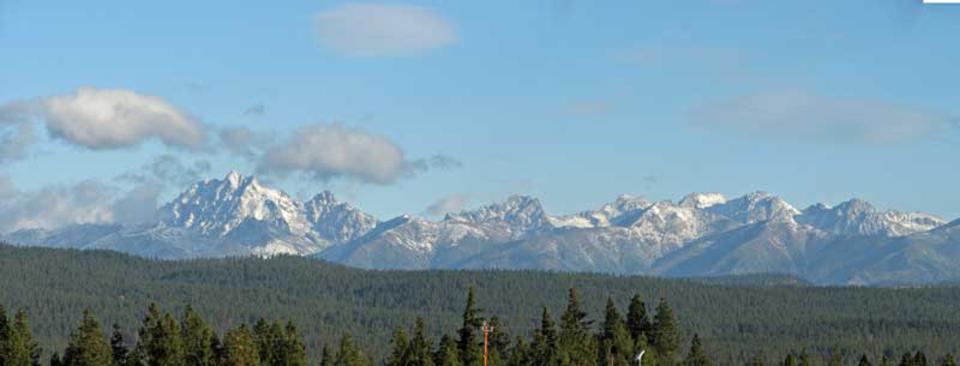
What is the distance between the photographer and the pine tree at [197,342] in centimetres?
16198

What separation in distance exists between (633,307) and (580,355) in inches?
893

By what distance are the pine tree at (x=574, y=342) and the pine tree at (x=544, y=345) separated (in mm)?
771

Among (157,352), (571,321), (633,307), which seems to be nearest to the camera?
(157,352)

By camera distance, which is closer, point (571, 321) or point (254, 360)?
point (254, 360)

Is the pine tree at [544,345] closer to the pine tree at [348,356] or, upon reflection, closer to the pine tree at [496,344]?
the pine tree at [496,344]

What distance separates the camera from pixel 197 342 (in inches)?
6658

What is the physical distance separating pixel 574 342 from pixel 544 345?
383 cm

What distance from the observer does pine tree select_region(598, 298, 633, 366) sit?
178500 mm

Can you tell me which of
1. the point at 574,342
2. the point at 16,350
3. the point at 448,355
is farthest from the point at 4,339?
the point at 574,342

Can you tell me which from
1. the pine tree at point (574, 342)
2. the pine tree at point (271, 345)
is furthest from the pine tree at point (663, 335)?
the pine tree at point (271, 345)

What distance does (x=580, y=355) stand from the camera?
170000 mm

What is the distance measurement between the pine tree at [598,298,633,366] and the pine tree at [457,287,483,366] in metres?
20.5

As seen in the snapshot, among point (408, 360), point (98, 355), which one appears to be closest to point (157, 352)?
point (98, 355)

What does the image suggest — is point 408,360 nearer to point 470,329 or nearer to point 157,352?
point 470,329
